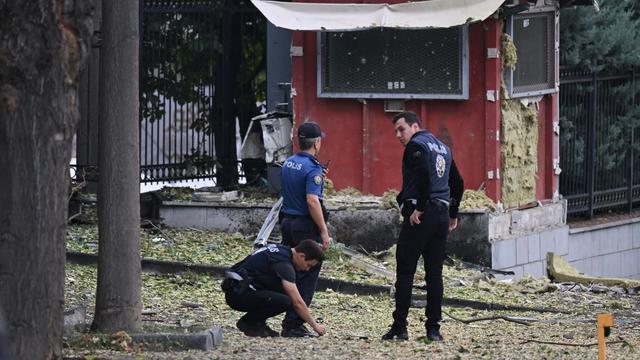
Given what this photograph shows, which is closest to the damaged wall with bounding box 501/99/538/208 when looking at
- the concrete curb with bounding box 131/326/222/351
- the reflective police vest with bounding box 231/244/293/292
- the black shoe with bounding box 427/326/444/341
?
the black shoe with bounding box 427/326/444/341

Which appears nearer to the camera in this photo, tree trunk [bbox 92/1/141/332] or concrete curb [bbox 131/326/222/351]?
tree trunk [bbox 92/1/141/332]

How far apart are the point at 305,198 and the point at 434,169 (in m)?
1.17

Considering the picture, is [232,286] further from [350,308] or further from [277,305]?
[350,308]

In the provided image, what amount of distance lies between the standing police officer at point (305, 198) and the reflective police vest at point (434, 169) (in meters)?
0.82

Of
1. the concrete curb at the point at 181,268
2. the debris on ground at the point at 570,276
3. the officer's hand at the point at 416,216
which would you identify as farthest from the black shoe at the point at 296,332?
the debris on ground at the point at 570,276

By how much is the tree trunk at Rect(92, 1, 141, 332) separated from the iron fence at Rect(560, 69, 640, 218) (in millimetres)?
9148

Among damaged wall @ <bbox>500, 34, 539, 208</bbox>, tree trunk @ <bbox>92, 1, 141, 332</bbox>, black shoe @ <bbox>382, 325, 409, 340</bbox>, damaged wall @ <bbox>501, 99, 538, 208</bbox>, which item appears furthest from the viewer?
damaged wall @ <bbox>501, 99, 538, 208</bbox>

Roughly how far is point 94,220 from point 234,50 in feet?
8.70

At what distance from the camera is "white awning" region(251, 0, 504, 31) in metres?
14.8

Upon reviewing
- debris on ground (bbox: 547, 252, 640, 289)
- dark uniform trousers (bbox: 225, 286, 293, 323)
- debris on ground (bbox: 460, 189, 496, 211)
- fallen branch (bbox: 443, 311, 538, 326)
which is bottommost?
fallen branch (bbox: 443, 311, 538, 326)

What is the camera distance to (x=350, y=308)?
1279 centimetres

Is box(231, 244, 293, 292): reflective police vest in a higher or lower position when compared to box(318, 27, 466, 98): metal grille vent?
lower

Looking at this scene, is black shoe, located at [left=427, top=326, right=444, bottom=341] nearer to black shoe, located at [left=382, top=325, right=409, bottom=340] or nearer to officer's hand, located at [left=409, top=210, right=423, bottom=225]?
black shoe, located at [left=382, top=325, right=409, bottom=340]

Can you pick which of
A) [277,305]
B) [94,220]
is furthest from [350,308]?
[94,220]
